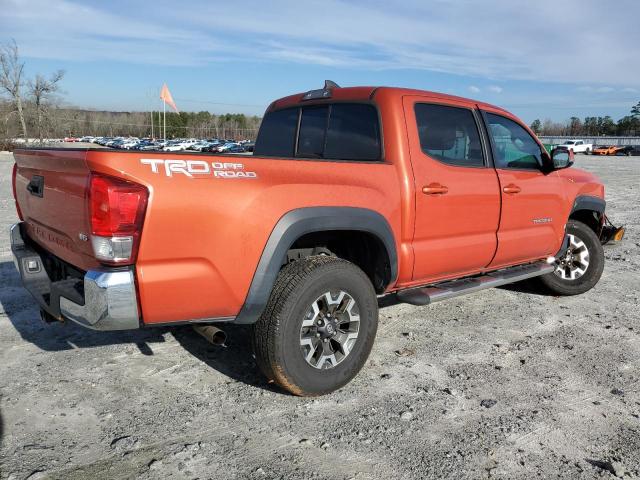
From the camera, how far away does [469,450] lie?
281 centimetres

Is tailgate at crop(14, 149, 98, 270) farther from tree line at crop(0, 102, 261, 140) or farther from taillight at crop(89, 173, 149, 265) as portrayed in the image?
tree line at crop(0, 102, 261, 140)

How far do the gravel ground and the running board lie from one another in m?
0.46

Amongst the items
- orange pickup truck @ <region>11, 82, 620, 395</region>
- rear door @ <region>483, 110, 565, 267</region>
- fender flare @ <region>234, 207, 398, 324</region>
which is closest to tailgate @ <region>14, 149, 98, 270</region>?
orange pickup truck @ <region>11, 82, 620, 395</region>

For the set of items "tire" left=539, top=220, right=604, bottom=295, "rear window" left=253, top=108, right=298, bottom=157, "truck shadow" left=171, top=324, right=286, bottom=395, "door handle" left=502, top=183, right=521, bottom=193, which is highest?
"rear window" left=253, top=108, right=298, bottom=157

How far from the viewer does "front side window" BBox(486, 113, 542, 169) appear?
14.9 feet

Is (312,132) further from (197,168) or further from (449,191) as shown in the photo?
(197,168)

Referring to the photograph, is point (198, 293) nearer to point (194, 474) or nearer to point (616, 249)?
point (194, 474)

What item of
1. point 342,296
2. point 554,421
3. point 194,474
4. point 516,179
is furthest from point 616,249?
point 194,474

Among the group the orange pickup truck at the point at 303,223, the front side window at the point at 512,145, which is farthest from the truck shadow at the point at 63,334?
the front side window at the point at 512,145

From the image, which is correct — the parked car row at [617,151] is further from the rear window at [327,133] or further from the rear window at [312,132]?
the rear window at [312,132]

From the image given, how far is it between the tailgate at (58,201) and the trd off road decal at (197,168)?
34 centimetres

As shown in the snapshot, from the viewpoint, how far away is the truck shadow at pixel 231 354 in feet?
11.9

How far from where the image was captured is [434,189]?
3795 millimetres

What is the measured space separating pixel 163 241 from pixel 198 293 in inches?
13.9
